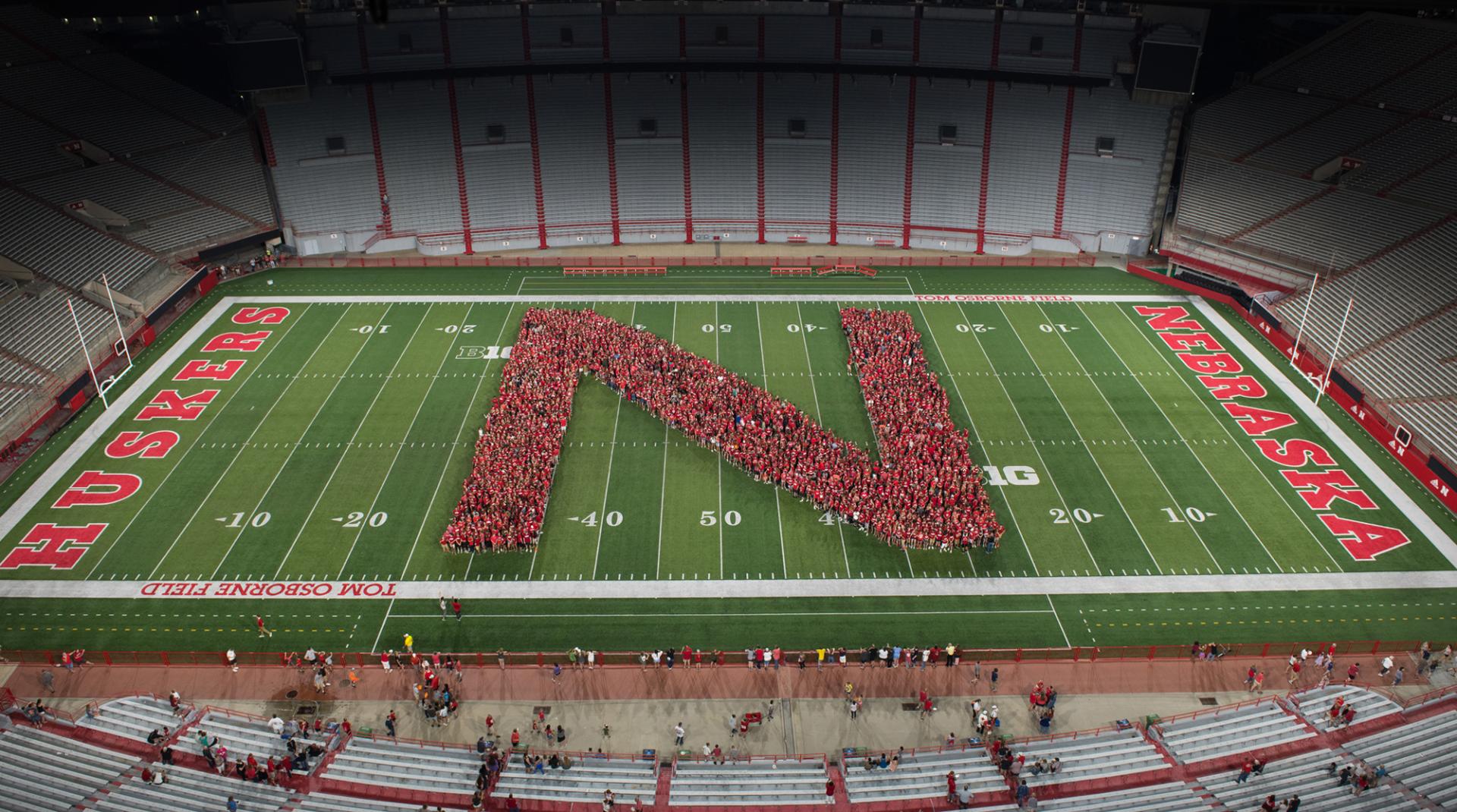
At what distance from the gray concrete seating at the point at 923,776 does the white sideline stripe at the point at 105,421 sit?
25.1 metres

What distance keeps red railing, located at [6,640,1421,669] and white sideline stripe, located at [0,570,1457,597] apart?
2.22m

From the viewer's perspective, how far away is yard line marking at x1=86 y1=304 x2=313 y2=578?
2852 cm

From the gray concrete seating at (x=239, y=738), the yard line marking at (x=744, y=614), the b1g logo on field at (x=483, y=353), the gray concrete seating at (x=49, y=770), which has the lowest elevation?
the gray concrete seating at (x=239, y=738)

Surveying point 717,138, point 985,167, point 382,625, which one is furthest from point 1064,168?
point 382,625

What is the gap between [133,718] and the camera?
2241 cm

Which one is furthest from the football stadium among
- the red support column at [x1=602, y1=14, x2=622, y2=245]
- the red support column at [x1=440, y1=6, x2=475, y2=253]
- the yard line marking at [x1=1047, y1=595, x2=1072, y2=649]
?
the yard line marking at [x1=1047, y1=595, x2=1072, y2=649]

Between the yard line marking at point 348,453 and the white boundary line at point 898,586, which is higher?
the yard line marking at point 348,453

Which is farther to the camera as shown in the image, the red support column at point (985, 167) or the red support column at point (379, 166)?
the red support column at point (379, 166)

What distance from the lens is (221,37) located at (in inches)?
2021

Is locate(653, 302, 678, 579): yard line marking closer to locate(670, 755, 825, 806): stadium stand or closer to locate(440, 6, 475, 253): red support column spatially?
locate(670, 755, 825, 806): stadium stand

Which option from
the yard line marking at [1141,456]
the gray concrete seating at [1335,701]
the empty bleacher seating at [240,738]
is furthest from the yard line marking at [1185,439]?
the empty bleacher seating at [240,738]

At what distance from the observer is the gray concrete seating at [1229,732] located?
850 inches

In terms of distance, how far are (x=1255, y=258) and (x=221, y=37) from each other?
51093 mm

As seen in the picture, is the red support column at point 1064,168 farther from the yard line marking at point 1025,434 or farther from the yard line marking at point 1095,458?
the yard line marking at point 1025,434
